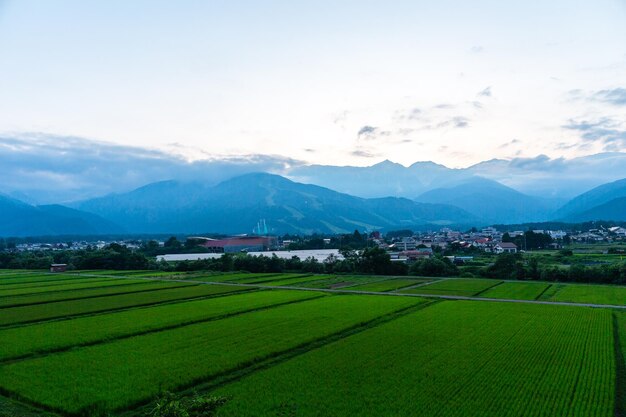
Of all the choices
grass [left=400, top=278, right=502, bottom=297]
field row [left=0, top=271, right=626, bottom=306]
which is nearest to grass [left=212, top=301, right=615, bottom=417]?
field row [left=0, top=271, right=626, bottom=306]

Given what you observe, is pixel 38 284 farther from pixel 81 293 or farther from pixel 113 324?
pixel 113 324

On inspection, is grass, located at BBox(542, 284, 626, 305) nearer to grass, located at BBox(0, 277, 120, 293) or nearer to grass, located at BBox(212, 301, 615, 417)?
grass, located at BBox(212, 301, 615, 417)

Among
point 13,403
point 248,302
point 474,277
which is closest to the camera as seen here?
point 13,403

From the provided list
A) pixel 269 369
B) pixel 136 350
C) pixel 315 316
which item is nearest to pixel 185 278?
pixel 315 316

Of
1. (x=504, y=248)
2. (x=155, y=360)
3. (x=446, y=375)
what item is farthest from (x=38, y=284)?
(x=504, y=248)

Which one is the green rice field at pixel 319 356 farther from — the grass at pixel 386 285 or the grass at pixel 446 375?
the grass at pixel 386 285

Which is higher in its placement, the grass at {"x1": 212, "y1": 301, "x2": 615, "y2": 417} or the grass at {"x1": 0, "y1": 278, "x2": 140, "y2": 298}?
the grass at {"x1": 0, "y1": 278, "x2": 140, "y2": 298}

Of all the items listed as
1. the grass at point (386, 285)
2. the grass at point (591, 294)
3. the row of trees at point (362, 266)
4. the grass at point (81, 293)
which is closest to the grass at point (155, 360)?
the grass at point (386, 285)

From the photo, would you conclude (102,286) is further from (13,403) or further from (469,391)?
(469,391)
